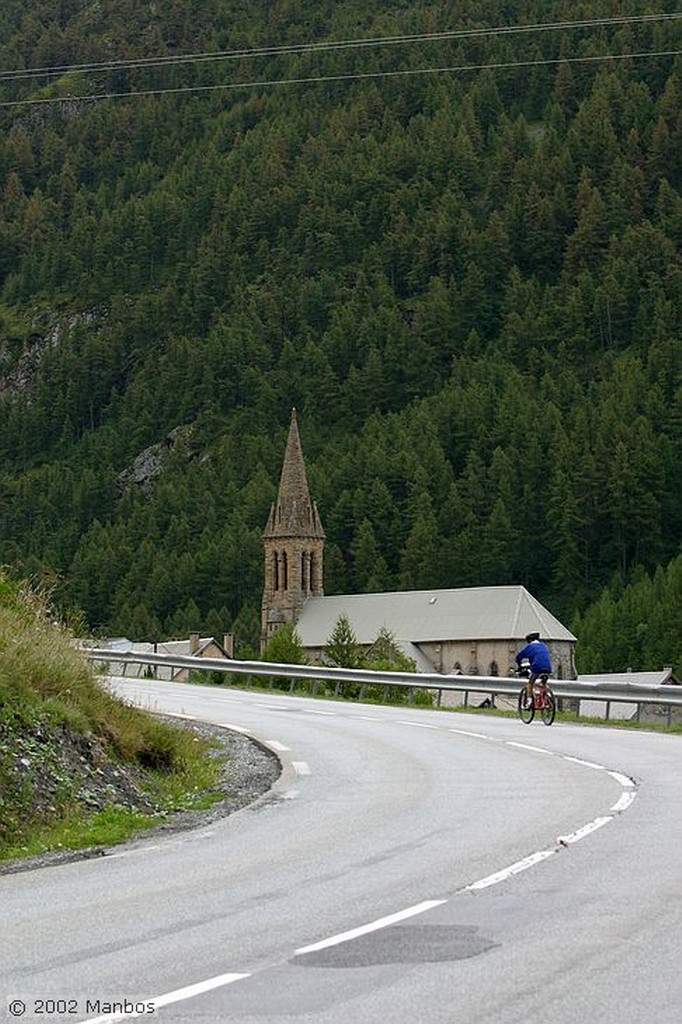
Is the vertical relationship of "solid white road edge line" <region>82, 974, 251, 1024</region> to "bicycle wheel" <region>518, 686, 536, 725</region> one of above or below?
below

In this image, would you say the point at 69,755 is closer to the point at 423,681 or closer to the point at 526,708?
the point at 526,708

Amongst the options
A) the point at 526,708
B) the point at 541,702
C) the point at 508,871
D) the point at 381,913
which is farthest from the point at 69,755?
the point at 526,708

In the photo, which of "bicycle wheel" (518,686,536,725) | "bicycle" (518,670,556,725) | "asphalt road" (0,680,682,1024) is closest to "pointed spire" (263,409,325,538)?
"bicycle wheel" (518,686,536,725)

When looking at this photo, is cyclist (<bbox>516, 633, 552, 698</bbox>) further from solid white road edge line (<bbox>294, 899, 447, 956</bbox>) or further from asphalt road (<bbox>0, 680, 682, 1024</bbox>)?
solid white road edge line (<bbox>294, 899, 447, 956</bbox>)

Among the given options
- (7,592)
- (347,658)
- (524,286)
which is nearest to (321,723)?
(7,592)

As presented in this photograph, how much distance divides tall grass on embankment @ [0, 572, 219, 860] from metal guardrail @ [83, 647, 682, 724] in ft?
3.32

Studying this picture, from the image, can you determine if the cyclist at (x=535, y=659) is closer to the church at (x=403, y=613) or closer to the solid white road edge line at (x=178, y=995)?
the solid white road edge line at (x=178, y=995)

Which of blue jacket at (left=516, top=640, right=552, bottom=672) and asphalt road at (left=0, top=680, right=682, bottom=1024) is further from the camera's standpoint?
blue jacket at (left=516, top=640, right=552, bottom=672)

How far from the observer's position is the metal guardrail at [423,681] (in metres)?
27.5

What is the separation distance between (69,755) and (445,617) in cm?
8956

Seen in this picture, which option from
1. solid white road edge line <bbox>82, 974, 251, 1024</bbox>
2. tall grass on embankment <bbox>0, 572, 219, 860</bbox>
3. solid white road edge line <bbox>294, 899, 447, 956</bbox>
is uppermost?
tall grass on embankment <bbox>0, 572, 219, 860</bbox>

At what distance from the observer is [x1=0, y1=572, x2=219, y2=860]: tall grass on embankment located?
41.9 feet

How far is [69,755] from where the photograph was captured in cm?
1432

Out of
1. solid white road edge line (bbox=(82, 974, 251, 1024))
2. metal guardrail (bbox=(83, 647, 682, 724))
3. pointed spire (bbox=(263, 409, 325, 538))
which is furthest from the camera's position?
pointed spire (bbox=(263, 409, 325, 538))
